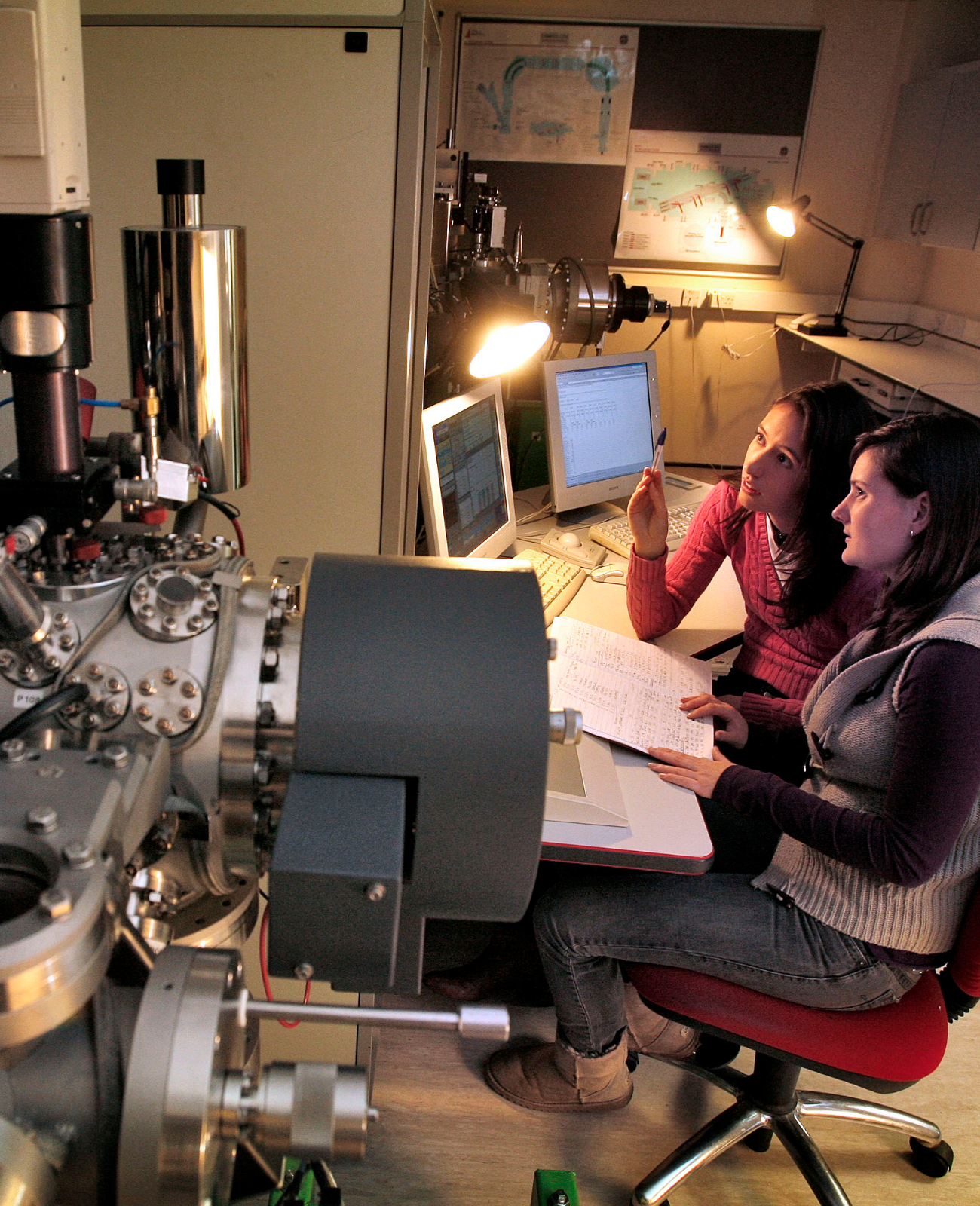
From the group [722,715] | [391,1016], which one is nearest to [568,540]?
[722,715]

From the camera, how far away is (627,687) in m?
1.61

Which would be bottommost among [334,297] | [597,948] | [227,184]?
[597,948]

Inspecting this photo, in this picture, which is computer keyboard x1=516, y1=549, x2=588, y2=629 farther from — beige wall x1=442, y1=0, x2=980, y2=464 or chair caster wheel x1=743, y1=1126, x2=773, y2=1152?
beige wall x1=442, y1=0, x2=980, y2=464

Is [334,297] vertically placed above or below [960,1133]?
above

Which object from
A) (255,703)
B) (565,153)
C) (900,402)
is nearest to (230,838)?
(255,703)

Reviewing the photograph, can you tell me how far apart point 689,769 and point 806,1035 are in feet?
1.26

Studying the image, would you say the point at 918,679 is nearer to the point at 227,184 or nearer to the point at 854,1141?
the point at 854,1141

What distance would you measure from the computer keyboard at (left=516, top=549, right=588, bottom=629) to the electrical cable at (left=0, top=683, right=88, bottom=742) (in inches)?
50.9

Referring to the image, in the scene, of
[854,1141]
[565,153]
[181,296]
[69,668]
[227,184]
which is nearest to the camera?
[69,668]

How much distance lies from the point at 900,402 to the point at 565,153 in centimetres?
185

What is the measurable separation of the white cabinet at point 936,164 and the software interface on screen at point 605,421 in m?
1.65

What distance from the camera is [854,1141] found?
1.69m

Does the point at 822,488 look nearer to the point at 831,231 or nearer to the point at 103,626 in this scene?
the point at 103,626

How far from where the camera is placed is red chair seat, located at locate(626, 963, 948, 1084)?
1.26 metres
